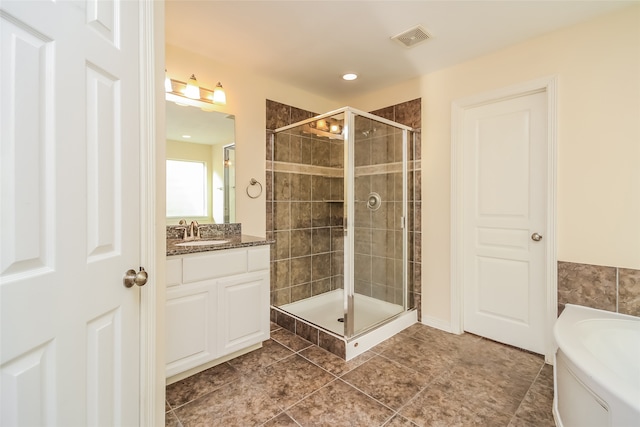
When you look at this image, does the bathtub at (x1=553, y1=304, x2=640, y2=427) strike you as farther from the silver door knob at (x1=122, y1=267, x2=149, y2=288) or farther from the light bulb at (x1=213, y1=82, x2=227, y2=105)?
the light bulb at (x1=213, y1=82, x2=227, y2=105)

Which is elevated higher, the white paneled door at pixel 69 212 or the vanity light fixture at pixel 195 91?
the vanity light fixture at pixel 195 91

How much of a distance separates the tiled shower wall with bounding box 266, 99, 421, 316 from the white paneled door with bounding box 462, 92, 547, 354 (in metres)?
0.48

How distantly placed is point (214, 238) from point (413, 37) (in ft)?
7.28

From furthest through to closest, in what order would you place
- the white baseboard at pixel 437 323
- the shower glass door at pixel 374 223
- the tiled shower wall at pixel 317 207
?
1. the tiled shower wall at pixel 317 207
2. the white baseboard at pixel 437 323
3. the shower glass door at pixel 374 223

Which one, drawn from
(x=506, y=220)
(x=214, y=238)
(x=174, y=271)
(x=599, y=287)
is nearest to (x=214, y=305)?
(x=174, y=271)

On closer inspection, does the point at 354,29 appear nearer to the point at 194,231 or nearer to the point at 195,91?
the point at 195,91

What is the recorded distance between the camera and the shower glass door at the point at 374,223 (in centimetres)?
238

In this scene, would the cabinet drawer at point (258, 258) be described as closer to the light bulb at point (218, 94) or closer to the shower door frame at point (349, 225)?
the shower door frame at point (349, 225)

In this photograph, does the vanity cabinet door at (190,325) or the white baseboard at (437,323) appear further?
the white baseboard at (437,323)

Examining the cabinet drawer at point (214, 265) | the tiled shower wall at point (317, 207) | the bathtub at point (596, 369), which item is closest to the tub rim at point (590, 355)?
the bathtub at point (596, 369)

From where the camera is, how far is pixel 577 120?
1974 millimetres

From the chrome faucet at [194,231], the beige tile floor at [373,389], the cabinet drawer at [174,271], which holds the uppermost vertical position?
the chrome faucet at [194,231]

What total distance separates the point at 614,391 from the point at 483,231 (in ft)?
5.10

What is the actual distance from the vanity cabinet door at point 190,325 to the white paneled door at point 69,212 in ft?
2.21
